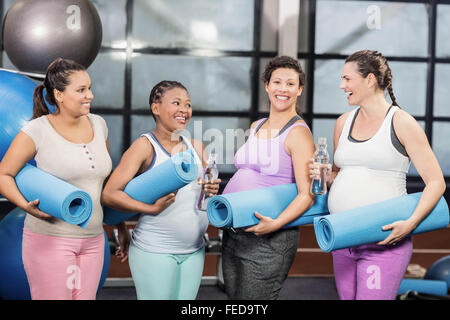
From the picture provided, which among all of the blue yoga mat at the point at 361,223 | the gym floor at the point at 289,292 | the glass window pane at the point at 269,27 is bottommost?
the gym floor at the point at 289,292

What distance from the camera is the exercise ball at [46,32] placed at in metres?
2.48

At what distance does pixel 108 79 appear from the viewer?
5.96 metres

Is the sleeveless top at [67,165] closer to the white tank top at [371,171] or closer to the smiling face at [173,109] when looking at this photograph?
the smiling face at [173,109]

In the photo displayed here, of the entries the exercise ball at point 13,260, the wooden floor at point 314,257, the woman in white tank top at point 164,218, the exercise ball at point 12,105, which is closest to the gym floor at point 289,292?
the wooden floor at point 314,257

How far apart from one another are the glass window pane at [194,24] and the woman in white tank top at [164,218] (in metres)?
4.32

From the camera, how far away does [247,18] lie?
6207mm

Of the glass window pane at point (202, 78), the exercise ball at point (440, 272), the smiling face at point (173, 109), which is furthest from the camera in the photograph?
the glass window pane at point (202, 78)

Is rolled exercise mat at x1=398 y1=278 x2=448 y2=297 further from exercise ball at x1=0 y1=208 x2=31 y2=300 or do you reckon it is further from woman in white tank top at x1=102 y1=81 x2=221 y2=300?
exercise ball at x1=0 y1=208 x2=31 y2=300

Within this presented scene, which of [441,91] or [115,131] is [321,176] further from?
[441,91]

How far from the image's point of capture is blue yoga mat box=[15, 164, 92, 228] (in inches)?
62.6

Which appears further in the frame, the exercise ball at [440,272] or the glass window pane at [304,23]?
the glass window pane at [304,23]

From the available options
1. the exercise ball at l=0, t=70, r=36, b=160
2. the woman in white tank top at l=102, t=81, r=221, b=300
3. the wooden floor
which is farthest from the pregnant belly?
the wooden floor

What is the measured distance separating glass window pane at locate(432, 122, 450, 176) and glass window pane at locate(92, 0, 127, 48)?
3.98m
